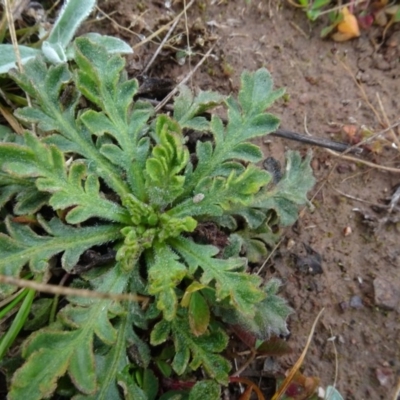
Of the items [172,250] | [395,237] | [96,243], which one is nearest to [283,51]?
[395,237]

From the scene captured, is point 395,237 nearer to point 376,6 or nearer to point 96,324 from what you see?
point 376,6

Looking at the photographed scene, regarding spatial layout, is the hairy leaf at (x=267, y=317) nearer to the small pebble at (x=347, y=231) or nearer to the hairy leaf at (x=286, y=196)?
the hairy leaf at (x=286, y=196)

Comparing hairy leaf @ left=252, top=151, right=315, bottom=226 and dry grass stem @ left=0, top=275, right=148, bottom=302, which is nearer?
dry grass stem @ left=0, top=275, right=148, bottom=302

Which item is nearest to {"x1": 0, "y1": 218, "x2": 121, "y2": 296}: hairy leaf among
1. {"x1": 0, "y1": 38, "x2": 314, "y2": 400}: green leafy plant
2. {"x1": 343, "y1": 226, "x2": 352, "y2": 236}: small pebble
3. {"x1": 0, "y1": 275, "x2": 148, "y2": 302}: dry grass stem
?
{"x1": 0, "y1": 38, "x2": 314, "y2": 400}: green leafy plant

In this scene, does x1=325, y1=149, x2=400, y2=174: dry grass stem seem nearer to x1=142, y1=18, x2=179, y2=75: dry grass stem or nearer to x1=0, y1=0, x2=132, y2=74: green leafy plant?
x1=142, y1=18, x2=179, y2=75: dry grass stem

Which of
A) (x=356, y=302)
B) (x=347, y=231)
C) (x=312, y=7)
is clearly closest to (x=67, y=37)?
(x=312, y=7)

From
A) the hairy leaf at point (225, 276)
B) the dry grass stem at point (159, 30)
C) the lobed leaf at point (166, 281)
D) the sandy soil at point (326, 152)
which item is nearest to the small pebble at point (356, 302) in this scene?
the sandy soil at point (326, 152)

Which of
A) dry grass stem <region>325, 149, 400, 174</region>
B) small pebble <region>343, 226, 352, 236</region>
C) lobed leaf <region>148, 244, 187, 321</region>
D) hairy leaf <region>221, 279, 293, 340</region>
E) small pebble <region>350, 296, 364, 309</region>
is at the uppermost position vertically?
lobed leaf <region>148, 244, 187, 321</region>
